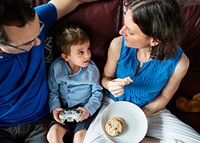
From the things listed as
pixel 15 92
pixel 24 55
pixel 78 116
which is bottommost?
pixel 78 116

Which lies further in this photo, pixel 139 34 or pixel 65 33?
pixel 65 33

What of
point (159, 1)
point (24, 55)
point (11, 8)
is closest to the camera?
point (11, 8)

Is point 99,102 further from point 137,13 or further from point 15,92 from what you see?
point 137,13

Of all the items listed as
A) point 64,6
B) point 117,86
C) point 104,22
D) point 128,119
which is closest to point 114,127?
point 128,119

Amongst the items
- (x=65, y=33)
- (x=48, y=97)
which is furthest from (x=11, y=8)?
(x=48, y=97)

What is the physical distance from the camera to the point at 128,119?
5.37 ft

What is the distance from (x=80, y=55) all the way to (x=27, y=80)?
30 cm

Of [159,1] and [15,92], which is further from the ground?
[159,1]

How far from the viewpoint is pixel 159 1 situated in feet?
4.40

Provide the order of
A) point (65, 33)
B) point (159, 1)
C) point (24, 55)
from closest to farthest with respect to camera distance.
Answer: point (159, 1), point (24, 55), point (65, 33)

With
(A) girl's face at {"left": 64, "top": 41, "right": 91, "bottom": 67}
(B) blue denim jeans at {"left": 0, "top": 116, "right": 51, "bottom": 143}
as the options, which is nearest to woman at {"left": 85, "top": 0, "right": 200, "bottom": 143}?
(A) girl's face at {"left": 64, "top": 41, "right": 91, "bottom": 67}

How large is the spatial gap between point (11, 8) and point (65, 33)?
1.62 feet

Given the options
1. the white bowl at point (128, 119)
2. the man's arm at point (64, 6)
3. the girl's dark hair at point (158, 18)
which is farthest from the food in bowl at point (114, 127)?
the man's arm at point (64, 6)

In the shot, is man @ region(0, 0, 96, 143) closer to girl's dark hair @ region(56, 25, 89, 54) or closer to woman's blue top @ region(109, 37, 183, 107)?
girl's dark hair @ region(56, 25, 89, 54)
